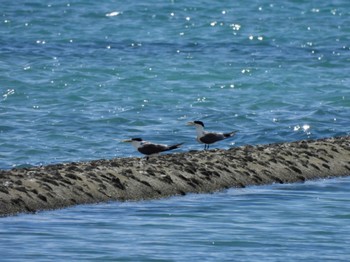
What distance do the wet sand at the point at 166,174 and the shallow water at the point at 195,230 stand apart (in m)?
0.21

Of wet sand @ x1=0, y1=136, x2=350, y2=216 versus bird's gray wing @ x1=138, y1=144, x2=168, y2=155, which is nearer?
wet sand @ x1=0, y1=136, x2=350, y2=216

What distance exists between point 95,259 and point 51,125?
14848 millimetres

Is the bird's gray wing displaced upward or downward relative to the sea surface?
upward

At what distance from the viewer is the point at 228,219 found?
15.5 metres

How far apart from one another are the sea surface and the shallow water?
0.07ft

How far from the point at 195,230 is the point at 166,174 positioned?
205 centimetres

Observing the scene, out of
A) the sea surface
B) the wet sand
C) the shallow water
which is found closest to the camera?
the shallow water

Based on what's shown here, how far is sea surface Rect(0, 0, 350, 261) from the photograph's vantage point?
46.9 ft

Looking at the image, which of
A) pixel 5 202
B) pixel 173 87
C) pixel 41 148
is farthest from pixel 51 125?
pixel 5 202

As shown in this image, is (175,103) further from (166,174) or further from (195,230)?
(195,230)

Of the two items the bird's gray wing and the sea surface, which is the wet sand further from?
the bird's gray wing

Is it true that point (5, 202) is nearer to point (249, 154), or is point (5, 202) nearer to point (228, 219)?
point (228, 219)

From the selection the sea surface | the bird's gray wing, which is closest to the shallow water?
the sea surface

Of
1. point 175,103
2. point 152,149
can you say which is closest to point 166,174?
point 152,149
